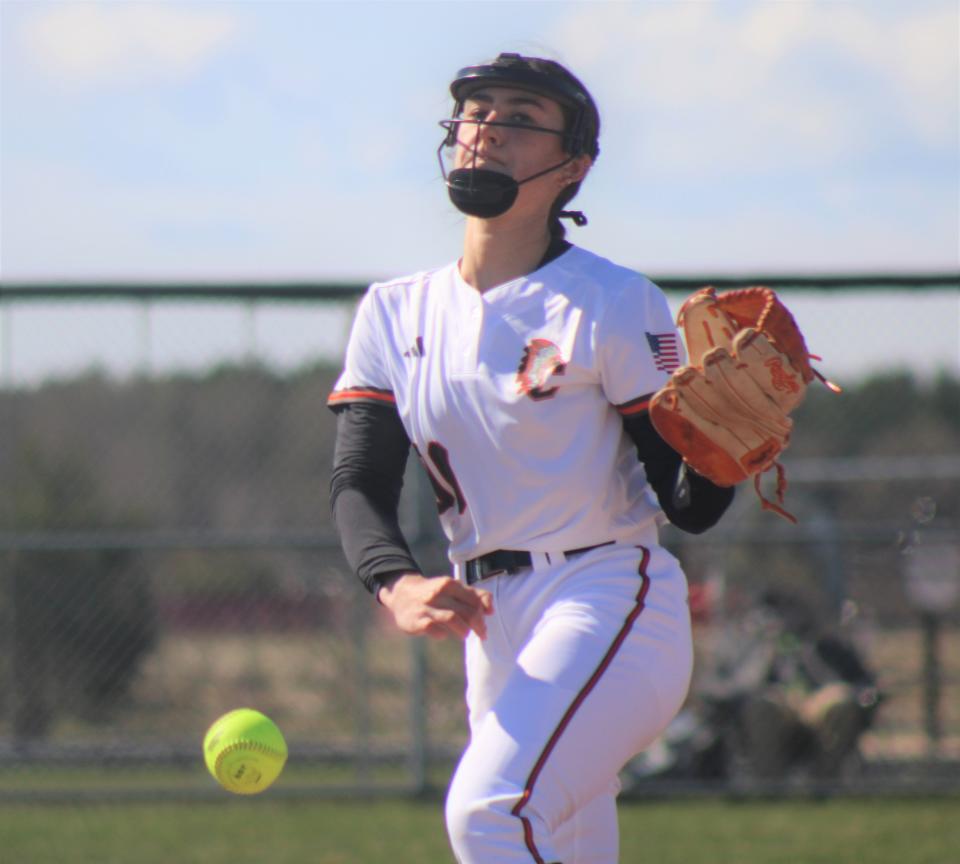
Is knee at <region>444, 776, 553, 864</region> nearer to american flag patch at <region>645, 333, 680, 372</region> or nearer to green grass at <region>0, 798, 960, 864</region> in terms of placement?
american flag patch at <region>645, 333, 680, 372</region>

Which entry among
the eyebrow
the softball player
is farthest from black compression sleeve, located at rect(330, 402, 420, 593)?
the eyebrow

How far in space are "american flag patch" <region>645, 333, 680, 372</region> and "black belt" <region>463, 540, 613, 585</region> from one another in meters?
0.39

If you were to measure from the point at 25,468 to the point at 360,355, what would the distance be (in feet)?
16.1

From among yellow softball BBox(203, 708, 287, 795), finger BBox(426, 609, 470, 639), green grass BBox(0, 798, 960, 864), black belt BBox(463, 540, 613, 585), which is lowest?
green grass BBox(0, 798, 960, 864)

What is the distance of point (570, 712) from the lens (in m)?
2.86

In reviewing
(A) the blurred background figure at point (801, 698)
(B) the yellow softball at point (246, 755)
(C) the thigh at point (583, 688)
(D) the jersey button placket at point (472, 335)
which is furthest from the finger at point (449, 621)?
(A) the blurred background figure at point (801, 698)

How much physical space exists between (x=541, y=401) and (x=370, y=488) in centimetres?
44

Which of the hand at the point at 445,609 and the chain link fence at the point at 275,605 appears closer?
the hand at the point at 445,609

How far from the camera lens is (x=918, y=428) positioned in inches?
326

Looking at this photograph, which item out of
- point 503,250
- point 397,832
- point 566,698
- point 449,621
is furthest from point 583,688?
point 397,832

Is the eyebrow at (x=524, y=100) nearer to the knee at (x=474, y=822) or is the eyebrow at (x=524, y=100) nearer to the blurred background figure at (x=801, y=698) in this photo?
the knee at (x=474, y=822)

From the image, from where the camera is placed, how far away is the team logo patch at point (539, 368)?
316 cm

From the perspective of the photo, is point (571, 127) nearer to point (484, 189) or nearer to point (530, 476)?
point (484, 189)

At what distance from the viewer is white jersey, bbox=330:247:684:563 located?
10.4 feet
